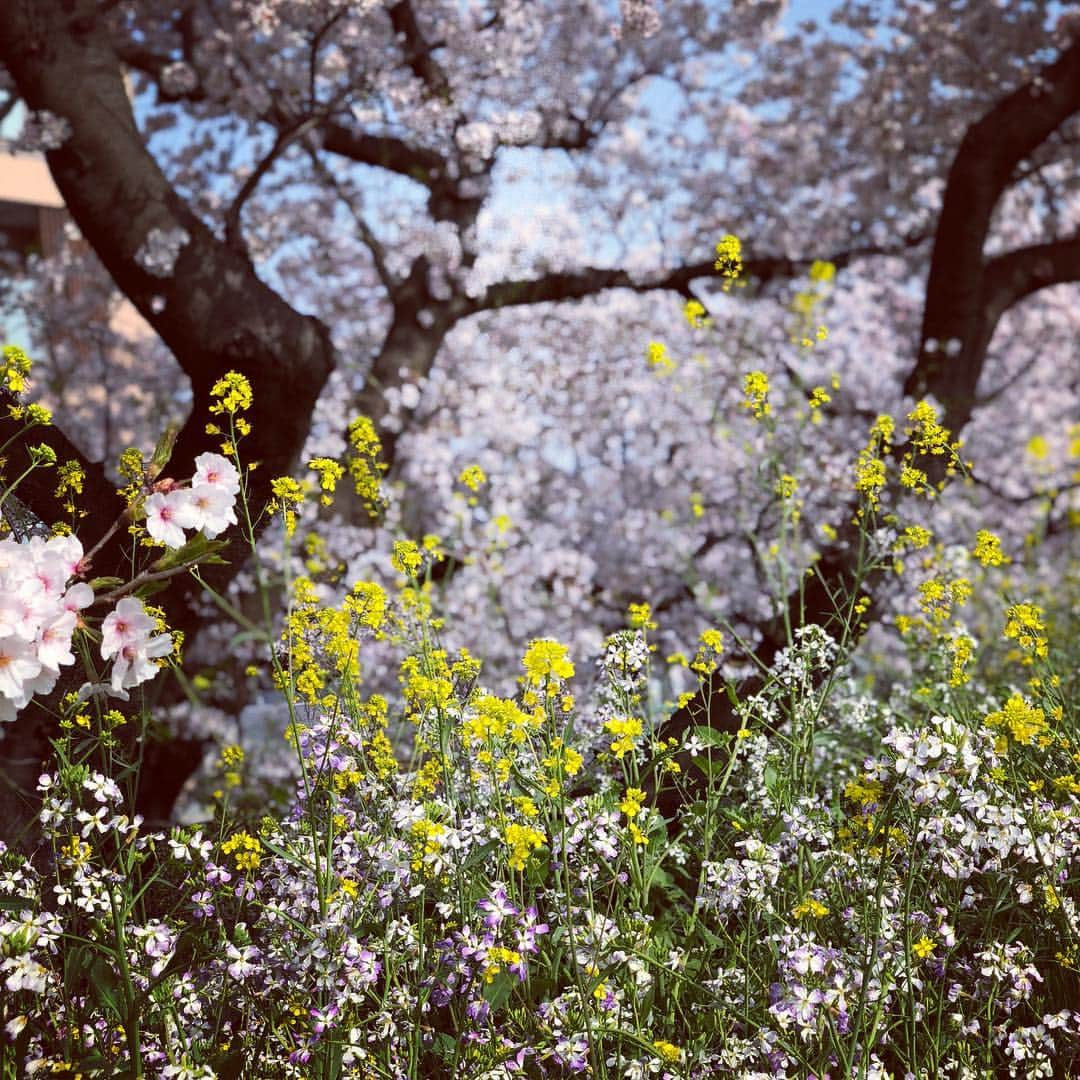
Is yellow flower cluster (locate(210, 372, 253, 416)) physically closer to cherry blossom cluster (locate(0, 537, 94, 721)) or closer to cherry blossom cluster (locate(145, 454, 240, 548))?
cherry blossom cluster (locate(145, 454, 240, 548))

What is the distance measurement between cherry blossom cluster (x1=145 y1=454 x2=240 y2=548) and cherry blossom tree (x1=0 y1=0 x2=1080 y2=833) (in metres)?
2.70

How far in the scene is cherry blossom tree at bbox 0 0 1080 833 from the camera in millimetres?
5965

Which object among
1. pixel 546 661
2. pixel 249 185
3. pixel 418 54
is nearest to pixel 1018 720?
pixel 546 661

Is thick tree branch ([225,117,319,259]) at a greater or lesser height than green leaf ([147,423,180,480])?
greater

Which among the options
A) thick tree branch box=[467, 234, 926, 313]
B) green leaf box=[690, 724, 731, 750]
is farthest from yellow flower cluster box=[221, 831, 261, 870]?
thick tree branch box=[467, 234, 926, 313]

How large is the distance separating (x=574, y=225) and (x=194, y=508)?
925 cm

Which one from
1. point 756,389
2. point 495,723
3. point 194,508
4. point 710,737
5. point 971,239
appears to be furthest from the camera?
point 971,239

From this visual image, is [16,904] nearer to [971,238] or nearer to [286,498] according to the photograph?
[286,498]

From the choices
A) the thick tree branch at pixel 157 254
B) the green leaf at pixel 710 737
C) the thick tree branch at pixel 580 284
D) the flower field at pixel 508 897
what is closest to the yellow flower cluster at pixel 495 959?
the flower field at pixel 508 897

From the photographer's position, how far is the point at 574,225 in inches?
429

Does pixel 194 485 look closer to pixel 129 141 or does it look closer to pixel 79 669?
pixel 79 669

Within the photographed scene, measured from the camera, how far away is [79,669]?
2.95 metres

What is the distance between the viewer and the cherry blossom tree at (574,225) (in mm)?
5965

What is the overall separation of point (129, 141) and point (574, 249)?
5.86m
